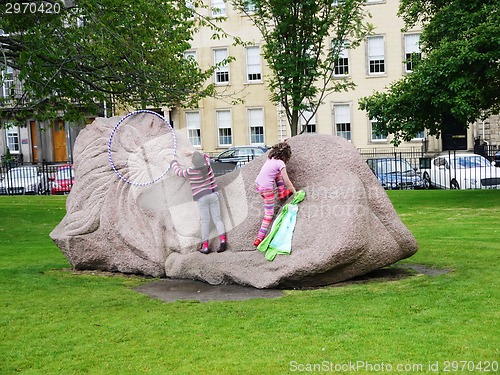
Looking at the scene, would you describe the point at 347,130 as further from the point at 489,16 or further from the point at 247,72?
the point at 489,16

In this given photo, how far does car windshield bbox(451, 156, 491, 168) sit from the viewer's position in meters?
27.6

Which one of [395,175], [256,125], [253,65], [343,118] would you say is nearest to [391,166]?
[395,175]

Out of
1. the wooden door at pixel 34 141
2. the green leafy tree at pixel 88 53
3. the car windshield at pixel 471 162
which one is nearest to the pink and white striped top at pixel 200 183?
the green leafy tree at pixel 88 53

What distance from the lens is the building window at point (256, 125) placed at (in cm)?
4641

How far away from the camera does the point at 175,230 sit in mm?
11289

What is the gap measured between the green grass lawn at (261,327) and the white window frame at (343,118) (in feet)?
109

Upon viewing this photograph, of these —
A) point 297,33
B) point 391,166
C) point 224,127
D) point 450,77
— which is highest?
point 297,33

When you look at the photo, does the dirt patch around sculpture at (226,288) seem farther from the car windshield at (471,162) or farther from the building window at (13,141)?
the building window at (13,141)

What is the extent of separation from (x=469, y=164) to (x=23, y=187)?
18430 millimetres

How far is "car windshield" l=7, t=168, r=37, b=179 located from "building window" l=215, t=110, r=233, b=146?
57.5 ft

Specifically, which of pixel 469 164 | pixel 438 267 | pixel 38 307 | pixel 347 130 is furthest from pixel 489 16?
pixel 347 130

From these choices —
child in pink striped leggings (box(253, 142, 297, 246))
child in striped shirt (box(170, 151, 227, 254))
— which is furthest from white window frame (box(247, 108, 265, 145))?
child in pink striped leggings (box(253, 142, 297, 246))

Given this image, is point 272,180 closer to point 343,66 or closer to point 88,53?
point 88,53

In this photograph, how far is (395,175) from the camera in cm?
2775
